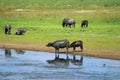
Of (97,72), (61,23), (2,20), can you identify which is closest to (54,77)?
(97,72)

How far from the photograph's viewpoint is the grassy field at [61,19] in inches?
1598

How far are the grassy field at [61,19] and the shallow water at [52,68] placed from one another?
5682 millimetres

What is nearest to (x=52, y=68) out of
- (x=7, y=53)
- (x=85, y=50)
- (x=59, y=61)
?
(x=59, y=61)

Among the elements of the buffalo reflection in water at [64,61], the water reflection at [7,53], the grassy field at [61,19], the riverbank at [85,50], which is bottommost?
the water reflection at [7,53]

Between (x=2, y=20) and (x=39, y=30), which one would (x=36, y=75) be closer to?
(x=39, y=30)

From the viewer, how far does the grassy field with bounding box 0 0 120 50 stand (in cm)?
4058

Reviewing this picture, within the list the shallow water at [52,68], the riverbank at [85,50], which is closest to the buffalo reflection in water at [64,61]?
the shallow water at [52,68]

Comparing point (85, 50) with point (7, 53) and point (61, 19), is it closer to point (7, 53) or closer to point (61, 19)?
point (7, 53)

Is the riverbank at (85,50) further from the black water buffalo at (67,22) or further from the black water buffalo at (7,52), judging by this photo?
the black water buffalo at (67,22)

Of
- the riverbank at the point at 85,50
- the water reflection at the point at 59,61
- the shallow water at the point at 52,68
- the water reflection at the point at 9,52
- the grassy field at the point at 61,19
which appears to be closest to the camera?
the shallow water at the point at 52,68

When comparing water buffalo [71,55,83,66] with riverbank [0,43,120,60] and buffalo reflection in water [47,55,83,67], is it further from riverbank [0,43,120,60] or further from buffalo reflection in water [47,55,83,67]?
riverbank [0,43,120,60]

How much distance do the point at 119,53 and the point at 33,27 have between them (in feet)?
63.6

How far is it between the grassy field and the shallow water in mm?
5682

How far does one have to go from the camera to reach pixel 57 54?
32531mm
